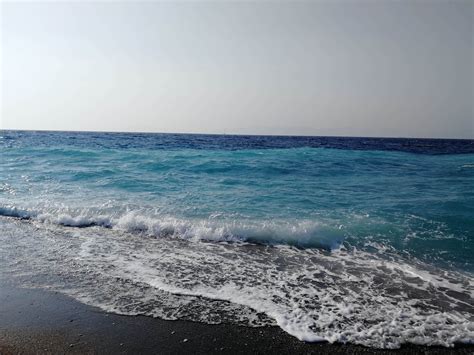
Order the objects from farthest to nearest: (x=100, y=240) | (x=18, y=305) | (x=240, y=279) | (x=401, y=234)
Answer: (x=401, y=234) < (x=100, y=240) < (x=240, y=279) < (x=18, y=305)

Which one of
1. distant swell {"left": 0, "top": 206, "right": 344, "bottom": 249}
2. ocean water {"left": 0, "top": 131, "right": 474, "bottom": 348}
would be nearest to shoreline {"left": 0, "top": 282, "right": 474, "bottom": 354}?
ocean water {"left": 0, "top": 131, "right": 474, "bottom": 348}

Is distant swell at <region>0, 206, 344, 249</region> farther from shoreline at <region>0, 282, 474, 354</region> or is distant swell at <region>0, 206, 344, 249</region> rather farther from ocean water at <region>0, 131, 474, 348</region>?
shoreline at <region>0, 282, 474, 354</region>

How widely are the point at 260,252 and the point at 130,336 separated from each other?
355cm

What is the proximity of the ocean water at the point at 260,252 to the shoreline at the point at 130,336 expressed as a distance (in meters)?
0.16

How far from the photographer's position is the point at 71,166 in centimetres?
1762

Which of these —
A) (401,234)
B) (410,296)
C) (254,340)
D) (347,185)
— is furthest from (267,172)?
(254,340)

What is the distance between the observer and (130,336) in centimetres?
363

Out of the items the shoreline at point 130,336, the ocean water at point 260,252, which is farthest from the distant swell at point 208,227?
the shoreline at point 130,336

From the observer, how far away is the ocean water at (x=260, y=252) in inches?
166

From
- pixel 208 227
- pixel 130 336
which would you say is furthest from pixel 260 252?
pixel 130 336

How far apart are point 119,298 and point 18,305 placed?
Result: 1373mm

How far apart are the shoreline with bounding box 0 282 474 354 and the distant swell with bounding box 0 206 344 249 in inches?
140

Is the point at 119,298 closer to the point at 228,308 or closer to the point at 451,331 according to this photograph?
the point at 228,308

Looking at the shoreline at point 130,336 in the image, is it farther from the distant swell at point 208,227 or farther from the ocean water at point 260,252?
the distant swell at point 208,227
